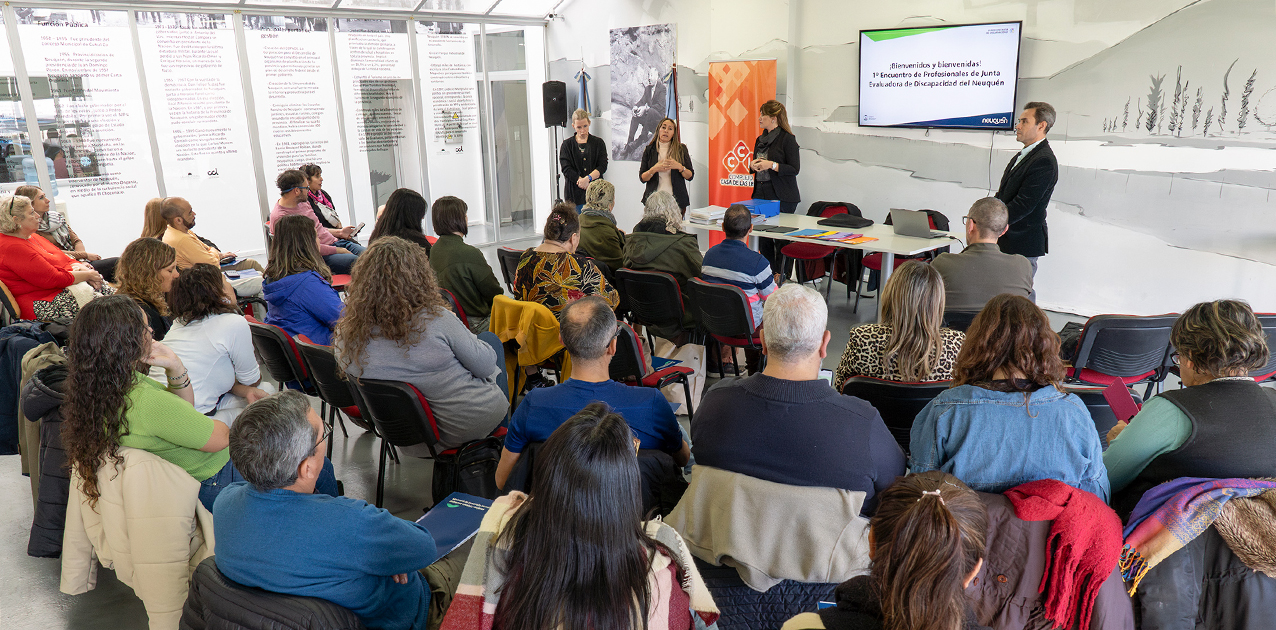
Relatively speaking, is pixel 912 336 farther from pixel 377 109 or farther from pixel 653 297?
pixel 377 109

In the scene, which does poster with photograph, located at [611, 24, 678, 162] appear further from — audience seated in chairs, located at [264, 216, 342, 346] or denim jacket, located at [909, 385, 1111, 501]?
denim jacket, located at [909, 385, 1111, 501]

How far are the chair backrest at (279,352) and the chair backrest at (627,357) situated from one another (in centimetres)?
141

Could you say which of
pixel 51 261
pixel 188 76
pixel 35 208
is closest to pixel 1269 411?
pixel 51 261

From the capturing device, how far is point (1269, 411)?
1.83 meters

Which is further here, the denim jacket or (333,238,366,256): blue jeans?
(333,238,366,256): blue jeans

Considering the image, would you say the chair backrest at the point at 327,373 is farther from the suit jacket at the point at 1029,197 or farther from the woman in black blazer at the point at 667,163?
the woman in black blazer at the point at 667,163

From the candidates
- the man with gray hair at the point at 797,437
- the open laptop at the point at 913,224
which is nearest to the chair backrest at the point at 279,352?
the man with gray hair at the point at 797,437

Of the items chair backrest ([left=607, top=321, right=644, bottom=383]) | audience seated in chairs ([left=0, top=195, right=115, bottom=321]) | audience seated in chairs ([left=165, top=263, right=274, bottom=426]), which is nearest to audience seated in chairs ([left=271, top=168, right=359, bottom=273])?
audience seated in chairs ([left=0, top=195, right=115, bottom=321])

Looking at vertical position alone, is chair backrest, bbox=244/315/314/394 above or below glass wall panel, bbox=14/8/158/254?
below

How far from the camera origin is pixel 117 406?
2211 millimetres

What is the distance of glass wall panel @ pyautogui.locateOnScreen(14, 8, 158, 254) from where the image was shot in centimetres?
651

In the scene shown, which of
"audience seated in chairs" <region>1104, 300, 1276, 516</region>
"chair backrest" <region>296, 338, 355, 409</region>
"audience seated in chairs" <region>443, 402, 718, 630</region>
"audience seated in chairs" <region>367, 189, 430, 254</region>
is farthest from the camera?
"audience seated in chairs" <region>367, 189, 430, 254</region>

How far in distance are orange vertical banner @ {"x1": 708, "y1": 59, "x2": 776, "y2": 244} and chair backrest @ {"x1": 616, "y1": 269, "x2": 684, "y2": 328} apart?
382 cm

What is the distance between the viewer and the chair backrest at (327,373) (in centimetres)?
308
